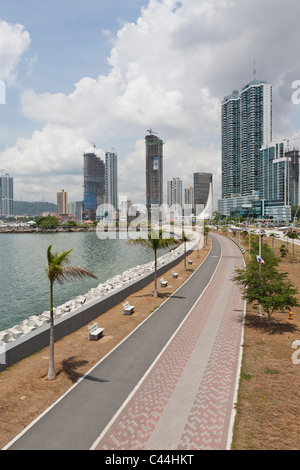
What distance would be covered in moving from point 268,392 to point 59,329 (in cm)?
1015

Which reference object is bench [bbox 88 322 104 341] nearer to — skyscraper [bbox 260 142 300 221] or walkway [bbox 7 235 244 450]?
walkway [bbox 7 235 244 450]

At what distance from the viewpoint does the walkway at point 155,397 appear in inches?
310

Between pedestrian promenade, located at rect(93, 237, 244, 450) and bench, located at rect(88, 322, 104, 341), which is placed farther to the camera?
bench, located at rect(88, 322, 104, 341)

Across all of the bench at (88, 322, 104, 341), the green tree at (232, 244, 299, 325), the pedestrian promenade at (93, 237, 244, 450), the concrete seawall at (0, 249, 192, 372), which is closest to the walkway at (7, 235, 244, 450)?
the pedestrian promenade at (93, 237, 244, 450)

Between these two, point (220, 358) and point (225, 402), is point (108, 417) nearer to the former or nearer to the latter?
point (225, 402)

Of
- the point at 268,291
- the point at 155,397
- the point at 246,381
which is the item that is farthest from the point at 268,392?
the point at 268,291

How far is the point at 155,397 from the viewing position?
32.3ft

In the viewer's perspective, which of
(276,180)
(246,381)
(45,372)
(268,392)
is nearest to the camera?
(268,392)

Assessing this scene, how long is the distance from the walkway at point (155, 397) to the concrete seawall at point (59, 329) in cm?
340

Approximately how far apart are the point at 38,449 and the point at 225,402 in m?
5.76

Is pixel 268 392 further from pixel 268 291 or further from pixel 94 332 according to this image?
pixel 94 332

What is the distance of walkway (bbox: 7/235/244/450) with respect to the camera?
7.87 metres

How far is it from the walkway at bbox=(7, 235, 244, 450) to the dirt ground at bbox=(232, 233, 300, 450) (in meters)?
0.44

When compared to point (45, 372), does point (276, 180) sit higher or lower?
higher
